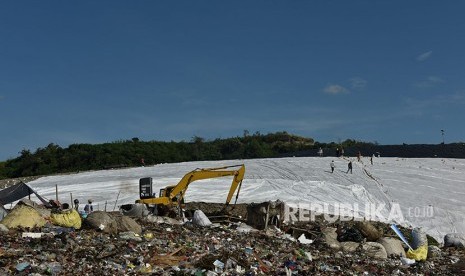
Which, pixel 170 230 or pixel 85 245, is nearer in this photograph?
pixel 85 245

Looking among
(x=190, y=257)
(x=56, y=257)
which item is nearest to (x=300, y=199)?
(x=190, y=257)

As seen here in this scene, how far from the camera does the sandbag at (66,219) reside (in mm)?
11555

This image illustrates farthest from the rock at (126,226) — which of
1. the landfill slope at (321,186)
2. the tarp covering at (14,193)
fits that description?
the tarp covering at (14,193)

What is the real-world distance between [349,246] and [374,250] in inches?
24.0

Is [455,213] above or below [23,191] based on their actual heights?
below

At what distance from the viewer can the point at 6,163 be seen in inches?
2089

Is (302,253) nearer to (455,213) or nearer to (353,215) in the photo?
(353,215)

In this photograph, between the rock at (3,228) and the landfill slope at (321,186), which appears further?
the landfill slope at (321,186)

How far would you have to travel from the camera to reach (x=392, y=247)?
1369 cm

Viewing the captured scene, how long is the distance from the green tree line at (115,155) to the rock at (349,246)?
101 feet

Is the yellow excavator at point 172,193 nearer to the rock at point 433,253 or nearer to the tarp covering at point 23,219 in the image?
the tarp covering at point 23,219

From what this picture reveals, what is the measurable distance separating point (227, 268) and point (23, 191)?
13971 mm

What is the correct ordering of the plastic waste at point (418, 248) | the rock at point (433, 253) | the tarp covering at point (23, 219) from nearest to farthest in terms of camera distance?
1. the tarp covering at point (23, 219)
2. the plastic waste at point (418, 248)
3. the rock at point (433, 253)

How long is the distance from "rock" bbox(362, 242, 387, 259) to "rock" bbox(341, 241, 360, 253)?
19 centimetres
